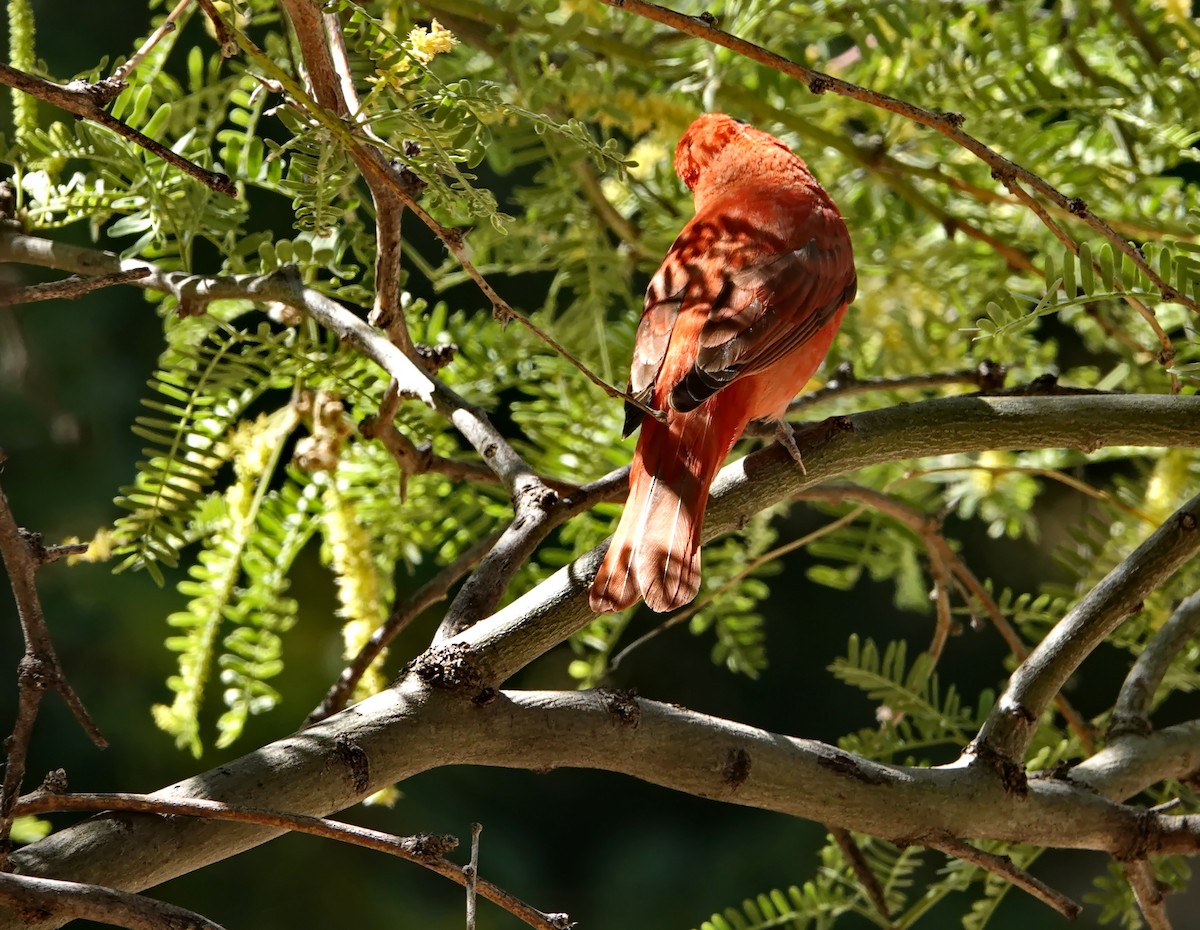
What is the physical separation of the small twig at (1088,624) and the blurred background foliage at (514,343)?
0.50 feet

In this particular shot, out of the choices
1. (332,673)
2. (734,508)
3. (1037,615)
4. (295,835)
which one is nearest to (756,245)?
(734,508)

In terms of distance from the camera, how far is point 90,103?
2.20ft

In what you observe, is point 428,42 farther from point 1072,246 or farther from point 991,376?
point 991,376

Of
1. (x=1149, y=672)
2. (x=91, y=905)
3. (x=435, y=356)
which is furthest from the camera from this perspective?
(x=1149, y=672)

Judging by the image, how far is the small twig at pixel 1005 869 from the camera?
85 cm

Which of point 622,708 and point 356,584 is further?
point 356,584

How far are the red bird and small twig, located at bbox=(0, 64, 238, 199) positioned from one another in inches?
16.0

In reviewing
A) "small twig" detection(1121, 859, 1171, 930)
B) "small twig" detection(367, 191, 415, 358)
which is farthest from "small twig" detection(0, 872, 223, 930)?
"small twig" detection(1121, 859, 1171, 930)

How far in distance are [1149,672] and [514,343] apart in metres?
0.66

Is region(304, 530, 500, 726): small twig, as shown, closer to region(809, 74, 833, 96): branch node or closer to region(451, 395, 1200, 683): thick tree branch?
region(451, 395, 1200, 683): thick tree branch

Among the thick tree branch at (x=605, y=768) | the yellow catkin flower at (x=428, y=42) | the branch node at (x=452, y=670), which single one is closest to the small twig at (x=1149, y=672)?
the thick tree branch at (x=605, y=768)

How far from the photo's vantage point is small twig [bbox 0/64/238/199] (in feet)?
2.12

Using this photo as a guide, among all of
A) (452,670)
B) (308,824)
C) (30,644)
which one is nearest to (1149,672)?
(452,670)

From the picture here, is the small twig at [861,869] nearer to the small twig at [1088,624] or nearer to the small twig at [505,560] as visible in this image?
the small twig at [1088,624]
